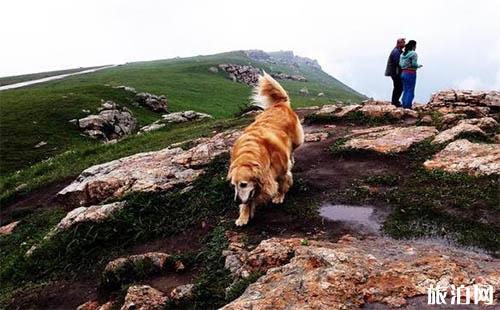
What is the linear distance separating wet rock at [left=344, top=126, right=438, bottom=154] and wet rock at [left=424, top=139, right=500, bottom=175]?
4.85 ft

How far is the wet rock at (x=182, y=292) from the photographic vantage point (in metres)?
9.52

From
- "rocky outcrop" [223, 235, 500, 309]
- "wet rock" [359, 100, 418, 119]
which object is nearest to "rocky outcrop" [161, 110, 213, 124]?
"wet rock" [359, 100, 418, 119]

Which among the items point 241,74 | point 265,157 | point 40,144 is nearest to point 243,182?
point 265,157

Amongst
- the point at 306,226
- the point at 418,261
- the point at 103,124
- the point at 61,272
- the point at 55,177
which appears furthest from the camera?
the point at 103,124

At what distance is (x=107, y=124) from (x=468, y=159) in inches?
1490

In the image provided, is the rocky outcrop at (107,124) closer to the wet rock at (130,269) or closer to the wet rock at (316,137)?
the wet rock at (316,137)

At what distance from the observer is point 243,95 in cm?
9281

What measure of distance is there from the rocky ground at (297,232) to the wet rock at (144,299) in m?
0.03

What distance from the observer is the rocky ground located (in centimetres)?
828

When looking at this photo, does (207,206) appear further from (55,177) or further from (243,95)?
(243,95)

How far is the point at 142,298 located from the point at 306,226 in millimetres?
4142

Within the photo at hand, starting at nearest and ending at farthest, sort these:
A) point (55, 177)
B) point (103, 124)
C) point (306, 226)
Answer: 1. point (306, 226)
2. point (55, 177)
3. point (103, 124)

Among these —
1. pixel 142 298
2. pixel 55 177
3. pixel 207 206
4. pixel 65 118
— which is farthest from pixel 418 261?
pixel 65 118

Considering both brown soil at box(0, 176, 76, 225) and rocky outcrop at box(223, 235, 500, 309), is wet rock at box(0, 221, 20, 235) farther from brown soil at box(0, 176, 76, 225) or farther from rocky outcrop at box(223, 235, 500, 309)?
rocky outcrop at box(223, 235, 500, 309)
